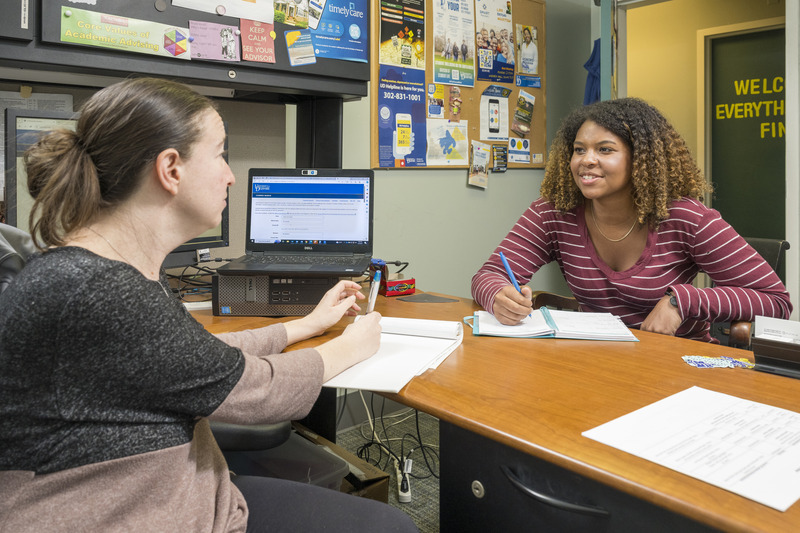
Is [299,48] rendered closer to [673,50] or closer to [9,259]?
[9,259]

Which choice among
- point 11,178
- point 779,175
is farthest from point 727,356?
point 779,175

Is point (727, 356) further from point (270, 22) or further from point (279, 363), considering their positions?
point (270, 22)

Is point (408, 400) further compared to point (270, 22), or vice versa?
point (270, 22)

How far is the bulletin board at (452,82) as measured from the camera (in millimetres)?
2543

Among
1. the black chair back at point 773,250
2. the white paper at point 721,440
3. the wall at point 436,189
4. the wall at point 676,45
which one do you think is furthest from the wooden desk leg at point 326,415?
the wall at point 676,45

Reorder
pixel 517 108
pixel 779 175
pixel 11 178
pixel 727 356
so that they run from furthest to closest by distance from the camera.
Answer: pixel 779 175 < pixel 517 108 < pixel 11 178 < pixel 727 356

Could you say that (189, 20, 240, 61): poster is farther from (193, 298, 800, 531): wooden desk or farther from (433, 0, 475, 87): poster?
(433, 0, 475, 87): poster

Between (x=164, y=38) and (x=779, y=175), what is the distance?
3.54 meters

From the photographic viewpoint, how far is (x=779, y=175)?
371cm

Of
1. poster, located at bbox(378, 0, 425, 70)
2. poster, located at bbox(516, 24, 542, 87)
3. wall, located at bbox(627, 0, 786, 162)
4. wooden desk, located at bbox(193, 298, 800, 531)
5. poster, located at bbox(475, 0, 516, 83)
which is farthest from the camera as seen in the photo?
wall, located at bbox(627, 0, 786, 162)

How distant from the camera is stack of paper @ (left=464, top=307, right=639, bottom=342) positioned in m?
1.33

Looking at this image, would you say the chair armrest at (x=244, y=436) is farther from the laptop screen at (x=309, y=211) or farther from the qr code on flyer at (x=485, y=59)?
the qr code on flyer at (x=485, y=59)

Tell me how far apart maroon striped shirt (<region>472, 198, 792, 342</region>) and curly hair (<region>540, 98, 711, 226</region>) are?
4cm

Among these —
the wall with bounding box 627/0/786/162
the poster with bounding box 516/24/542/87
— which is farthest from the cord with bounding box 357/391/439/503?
the wall with bounding box 627/0/786/162
